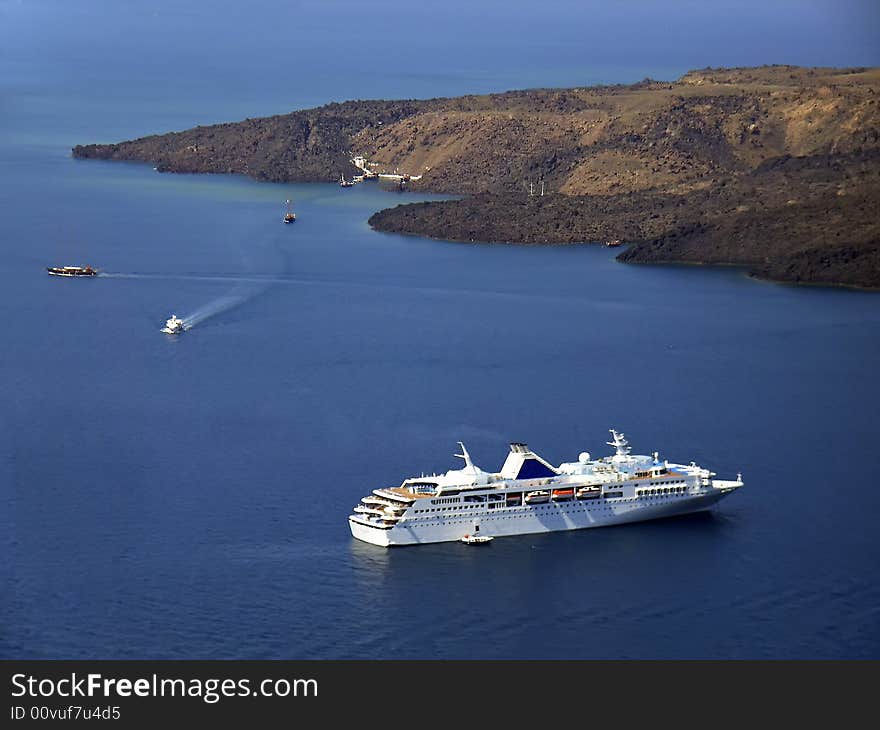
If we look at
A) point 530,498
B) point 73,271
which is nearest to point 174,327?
point 73,271

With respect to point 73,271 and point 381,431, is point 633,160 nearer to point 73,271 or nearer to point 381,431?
point 73,271

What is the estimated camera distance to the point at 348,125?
305ft

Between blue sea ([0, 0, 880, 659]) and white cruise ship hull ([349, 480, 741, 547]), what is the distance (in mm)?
285

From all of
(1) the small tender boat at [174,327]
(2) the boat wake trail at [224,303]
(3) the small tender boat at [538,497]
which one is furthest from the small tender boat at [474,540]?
(2) the boat wake trail at [224,303]

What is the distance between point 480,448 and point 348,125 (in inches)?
2255

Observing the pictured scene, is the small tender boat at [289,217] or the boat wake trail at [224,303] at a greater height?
the small tender boat at [289,217]

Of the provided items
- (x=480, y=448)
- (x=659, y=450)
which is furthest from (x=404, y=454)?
(x=659, y=450)

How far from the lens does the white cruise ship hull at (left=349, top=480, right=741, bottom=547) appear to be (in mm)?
32406

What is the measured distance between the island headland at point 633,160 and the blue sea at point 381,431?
221cm

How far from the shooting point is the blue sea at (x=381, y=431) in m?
28.6

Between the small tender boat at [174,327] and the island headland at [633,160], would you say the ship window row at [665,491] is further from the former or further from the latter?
the island headland at [633,160]

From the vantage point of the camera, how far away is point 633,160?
7744 cm

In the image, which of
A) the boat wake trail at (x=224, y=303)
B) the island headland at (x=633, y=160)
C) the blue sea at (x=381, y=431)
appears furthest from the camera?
the island headland at (x=633, y=160)

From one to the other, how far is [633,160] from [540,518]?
4575 cm
